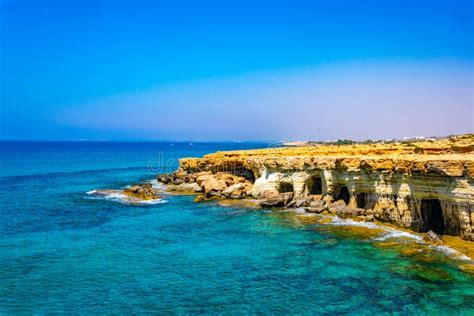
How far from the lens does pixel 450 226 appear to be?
29.3 metres

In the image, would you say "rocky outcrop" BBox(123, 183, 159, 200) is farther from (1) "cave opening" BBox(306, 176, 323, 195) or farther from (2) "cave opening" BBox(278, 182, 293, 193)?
(1) "cave opening" BBox(306, 176, 323, 195)

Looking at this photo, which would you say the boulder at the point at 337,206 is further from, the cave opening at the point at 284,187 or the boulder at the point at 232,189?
the boulder at the point at 232,189

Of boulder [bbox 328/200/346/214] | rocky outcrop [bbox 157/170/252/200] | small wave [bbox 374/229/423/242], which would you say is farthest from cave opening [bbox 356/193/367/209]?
rocky outcrop [bbox 157/170/252/200]

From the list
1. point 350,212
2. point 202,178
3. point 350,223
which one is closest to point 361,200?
point 350,212

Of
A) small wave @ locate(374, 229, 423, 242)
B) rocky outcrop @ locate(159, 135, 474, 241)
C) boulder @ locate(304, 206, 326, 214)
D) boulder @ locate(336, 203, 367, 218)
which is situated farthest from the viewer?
boulder @ locate(304, 206, 326, 214)

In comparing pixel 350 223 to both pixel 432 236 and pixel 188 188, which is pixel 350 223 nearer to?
pixel 432 236

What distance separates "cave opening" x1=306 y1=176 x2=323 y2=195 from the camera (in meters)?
44.3

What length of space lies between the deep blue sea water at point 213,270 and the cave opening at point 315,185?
6.31 m

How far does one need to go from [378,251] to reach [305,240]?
5437mm

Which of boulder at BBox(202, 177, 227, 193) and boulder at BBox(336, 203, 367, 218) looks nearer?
boulder at BBox(336, 203, 367, 218)

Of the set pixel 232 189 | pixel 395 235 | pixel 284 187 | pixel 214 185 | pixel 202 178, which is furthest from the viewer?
pixel 202 178

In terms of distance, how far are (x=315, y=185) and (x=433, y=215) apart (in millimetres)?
14870

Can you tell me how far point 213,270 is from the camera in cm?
2458

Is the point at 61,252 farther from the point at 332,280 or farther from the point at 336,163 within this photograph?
the point at 336,163
